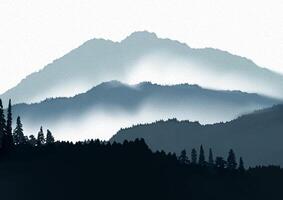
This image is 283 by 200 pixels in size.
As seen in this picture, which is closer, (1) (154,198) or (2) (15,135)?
(1) (154,198)

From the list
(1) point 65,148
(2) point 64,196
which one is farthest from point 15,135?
(2) point 64,196

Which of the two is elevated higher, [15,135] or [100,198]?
[15,135]

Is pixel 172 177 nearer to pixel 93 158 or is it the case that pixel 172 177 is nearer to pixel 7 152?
pixel 93 158

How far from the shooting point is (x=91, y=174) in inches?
6230

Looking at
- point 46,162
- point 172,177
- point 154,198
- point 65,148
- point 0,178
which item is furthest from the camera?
point 172,177

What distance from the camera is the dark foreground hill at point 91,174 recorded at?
14300 centimetres

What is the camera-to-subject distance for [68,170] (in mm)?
153875

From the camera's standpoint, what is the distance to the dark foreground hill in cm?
14300

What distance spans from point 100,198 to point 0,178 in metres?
21.6

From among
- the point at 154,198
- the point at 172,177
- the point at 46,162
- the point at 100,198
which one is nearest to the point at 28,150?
the point at 46,162

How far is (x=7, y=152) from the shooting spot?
148m

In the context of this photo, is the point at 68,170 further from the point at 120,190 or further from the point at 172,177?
the point at 172,177

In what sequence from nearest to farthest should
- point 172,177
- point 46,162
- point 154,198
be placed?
point 46,162
point 154,198
point 172,177

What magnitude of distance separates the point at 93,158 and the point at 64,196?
59.0ft
